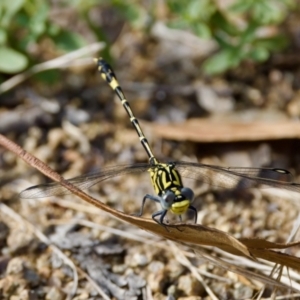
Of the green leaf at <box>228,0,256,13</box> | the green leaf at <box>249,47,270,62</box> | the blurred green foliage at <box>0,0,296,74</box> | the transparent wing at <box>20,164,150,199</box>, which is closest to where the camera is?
the transparent wing at <box>20,164,150,199</box>

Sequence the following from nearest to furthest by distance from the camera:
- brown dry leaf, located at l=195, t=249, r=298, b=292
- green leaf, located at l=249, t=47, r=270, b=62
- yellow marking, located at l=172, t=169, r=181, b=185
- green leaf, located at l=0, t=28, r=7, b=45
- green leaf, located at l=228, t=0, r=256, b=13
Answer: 1. brown dry leaf, located at l=195, t=249, r=298, b=292
2. yellow marking, located at l=172, t=169, r=181, b=185
3. green leaf, located at l=0, t=28, r=7, b=45
4. green leaf, located at l=228, t=0, r=256, b=13
5. green leaf, located at l=249, t=47, r=270, b=62

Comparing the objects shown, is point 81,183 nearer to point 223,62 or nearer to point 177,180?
point 177,180

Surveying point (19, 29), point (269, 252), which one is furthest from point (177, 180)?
point (19, 29)

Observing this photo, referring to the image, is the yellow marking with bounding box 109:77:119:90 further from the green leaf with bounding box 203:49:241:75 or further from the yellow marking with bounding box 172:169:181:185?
the yellow marking with bounding box 172:169:181:185

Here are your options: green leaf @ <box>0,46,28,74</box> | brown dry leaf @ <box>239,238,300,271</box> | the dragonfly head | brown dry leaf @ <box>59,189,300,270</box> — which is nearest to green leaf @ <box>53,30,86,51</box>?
green leaf @ <box>0,46,28,74</box>

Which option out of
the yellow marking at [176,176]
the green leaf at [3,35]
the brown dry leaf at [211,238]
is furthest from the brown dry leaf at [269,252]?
the green leaf at [3,35]

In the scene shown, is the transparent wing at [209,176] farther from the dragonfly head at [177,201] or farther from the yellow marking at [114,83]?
the yellow marking at [114,83]
